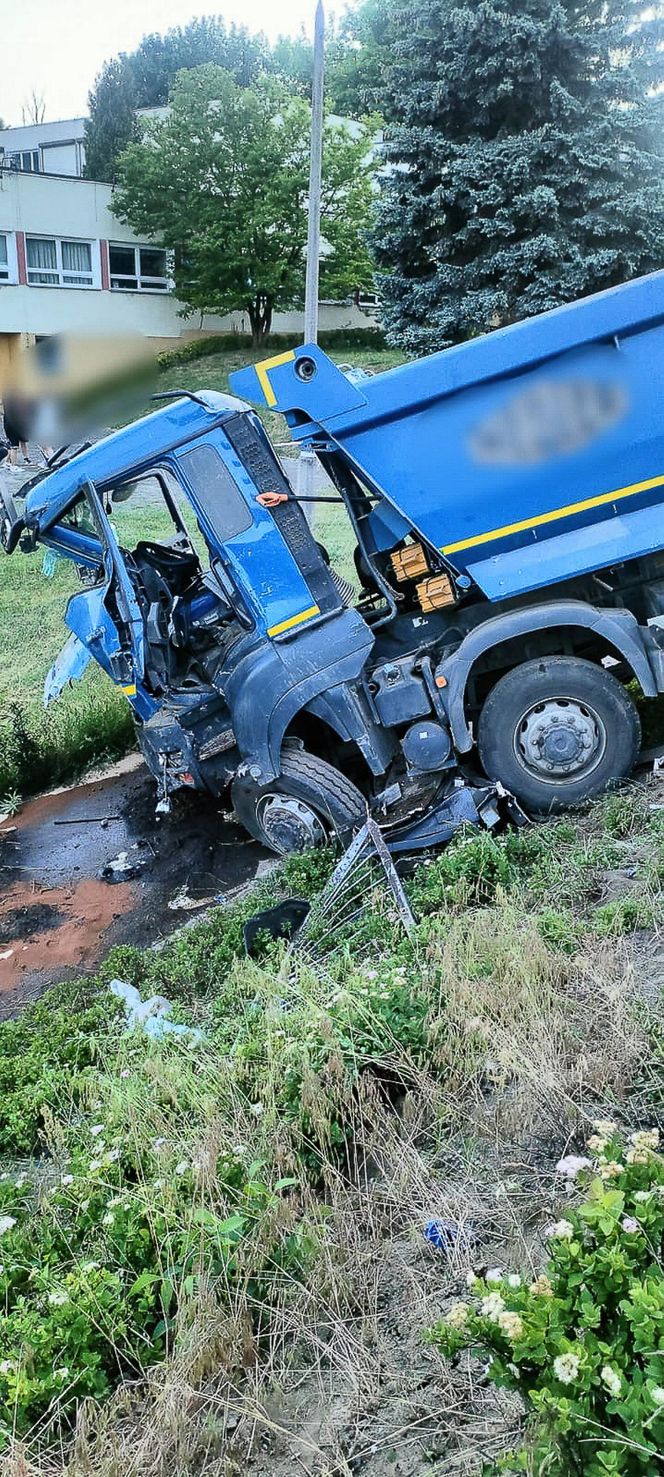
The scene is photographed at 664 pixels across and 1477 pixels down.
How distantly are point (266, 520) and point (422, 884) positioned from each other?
7.03 feet

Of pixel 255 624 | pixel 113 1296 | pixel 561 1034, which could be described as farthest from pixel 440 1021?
pixel 255 624

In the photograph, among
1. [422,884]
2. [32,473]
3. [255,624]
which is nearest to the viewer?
[422,884]

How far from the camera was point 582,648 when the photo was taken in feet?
19.3

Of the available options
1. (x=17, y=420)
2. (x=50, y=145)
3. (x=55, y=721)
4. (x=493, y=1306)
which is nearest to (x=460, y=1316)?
(x=493, y=1306)

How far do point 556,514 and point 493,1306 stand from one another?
4.32m

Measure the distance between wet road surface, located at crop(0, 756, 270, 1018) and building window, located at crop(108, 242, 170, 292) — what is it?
1329 cm

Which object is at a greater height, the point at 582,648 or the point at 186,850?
the point at 582,648

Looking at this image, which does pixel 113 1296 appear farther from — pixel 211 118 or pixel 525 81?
pixel 211 118

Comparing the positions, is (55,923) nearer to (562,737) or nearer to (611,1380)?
(562,737)

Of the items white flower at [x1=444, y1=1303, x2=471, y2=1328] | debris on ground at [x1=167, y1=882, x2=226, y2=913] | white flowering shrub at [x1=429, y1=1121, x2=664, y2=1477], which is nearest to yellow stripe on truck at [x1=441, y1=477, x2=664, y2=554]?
debris on ground at [x1=167, y1=882, x2=226, y2=913]

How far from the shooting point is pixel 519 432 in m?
5.38

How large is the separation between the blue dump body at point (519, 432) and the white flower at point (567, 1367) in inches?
167

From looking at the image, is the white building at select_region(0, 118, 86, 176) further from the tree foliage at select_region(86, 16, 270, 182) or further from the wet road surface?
the wet road surface

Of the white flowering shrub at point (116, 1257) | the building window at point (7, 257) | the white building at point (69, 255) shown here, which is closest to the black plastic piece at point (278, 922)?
the white flowering shrub at point (116, 1257)
